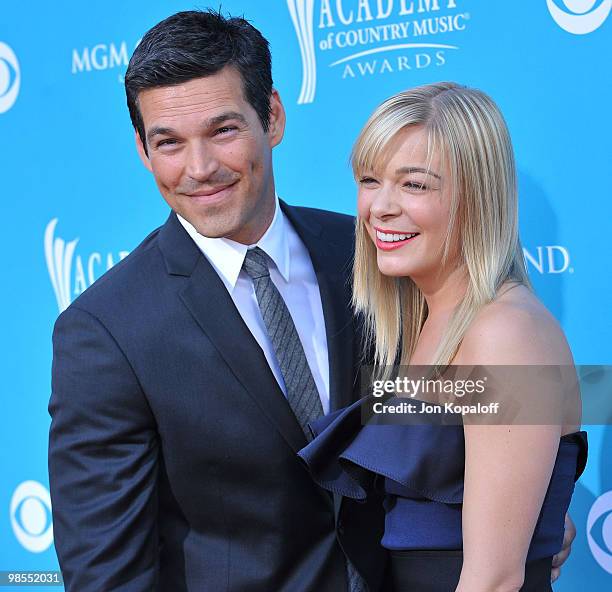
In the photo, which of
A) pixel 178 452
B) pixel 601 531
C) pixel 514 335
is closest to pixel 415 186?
pixel 514 335

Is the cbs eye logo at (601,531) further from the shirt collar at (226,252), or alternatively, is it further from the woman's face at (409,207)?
the shirt collar at (226,252)

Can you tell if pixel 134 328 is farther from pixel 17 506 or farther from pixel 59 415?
pixel 17 506

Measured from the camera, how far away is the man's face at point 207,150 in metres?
1.87

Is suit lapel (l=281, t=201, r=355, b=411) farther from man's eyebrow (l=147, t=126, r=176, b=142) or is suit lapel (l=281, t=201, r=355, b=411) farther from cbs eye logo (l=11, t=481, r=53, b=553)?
cbs eye logo (l=11, t=481, r=53, b=553)

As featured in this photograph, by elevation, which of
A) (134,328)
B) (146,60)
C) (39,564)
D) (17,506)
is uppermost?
(146,60)

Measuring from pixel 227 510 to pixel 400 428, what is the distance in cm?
38

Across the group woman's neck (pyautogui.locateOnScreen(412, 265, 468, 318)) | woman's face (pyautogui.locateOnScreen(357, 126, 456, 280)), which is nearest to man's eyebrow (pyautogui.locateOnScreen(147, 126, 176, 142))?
woman's face (pyautogui.locateOnScreen(357, 126, 456, 280))

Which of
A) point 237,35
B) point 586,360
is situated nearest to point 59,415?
point 237,35

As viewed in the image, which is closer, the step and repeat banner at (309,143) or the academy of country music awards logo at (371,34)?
the step and repeat banner at (309,143)

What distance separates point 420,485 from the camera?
5.49 feet

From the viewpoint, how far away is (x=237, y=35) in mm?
1939

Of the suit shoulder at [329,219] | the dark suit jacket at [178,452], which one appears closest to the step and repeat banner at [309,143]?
the suit shoulder at [329,219]

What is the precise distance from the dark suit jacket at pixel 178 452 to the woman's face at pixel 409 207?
320mm

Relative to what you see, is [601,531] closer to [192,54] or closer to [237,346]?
[237,346]
